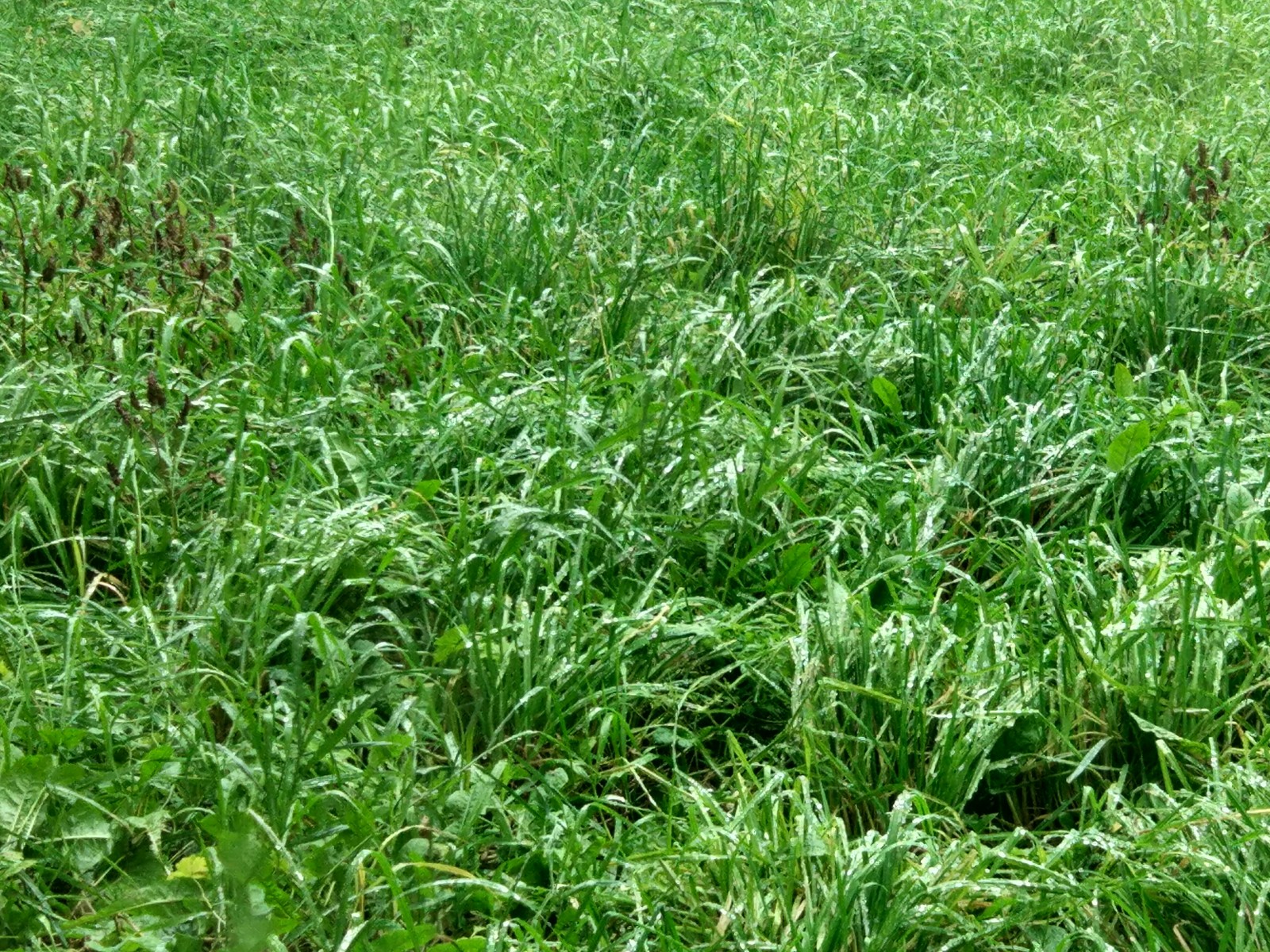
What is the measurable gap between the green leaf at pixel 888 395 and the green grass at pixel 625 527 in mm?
39

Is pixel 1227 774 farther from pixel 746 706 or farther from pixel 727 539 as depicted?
pixel 727 539

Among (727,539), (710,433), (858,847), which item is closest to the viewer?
(858,847)

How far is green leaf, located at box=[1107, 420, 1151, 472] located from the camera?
Result: 10.2 feet

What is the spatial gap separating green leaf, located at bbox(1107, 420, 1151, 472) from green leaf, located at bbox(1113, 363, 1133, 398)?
0.38 meters

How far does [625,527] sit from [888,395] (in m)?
0.83

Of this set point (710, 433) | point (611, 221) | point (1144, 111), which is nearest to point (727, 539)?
point (710, 433)

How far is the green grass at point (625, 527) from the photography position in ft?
7.25

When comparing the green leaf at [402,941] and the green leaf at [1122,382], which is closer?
the green leaf at [402,941]

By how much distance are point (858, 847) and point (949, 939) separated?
6.6 inches

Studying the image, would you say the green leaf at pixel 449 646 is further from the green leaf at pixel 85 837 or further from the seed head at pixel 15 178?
the seed head at pixel 15 178

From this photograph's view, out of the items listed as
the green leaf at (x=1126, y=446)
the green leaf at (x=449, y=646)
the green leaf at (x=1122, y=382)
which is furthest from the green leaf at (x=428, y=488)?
the green leaf at (x=1122, y=382)

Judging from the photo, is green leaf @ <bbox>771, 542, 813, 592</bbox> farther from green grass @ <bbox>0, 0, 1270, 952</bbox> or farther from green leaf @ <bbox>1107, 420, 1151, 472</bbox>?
green leaf @ <bbox>1107, 420, 1151, 472</bbox>

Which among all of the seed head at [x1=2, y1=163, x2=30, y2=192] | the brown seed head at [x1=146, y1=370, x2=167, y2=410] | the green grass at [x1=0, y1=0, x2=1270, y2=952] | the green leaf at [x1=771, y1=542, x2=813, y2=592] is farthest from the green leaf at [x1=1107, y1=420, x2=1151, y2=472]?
the seed head at [x1=2, y1=163, x2=30, y2=192]

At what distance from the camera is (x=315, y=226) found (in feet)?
13.6
